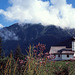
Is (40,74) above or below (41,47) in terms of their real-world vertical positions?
below

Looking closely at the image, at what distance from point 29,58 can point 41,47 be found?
2.06ft

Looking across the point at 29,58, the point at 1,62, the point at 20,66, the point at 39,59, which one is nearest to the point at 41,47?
the point at 39,59

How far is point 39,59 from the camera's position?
3949mm

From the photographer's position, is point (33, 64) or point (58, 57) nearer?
point (33, 64)

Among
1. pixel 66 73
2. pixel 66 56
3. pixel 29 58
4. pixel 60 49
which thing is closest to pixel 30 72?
pixel 29 58

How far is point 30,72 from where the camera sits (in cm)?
344

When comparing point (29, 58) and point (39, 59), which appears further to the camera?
point (39, 59)

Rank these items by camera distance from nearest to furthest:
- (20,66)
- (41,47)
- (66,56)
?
(41,47) → (20,66) → (66,56)

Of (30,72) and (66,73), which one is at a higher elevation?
(30,72)

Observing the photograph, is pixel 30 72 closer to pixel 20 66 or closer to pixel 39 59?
pixel 39 59

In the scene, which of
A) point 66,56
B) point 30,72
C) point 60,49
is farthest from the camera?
point 60,49

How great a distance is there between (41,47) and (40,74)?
2.37ft

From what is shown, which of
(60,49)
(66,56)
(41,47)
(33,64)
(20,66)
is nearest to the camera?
(33,64)

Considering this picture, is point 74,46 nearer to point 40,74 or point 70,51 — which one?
point 70,51
